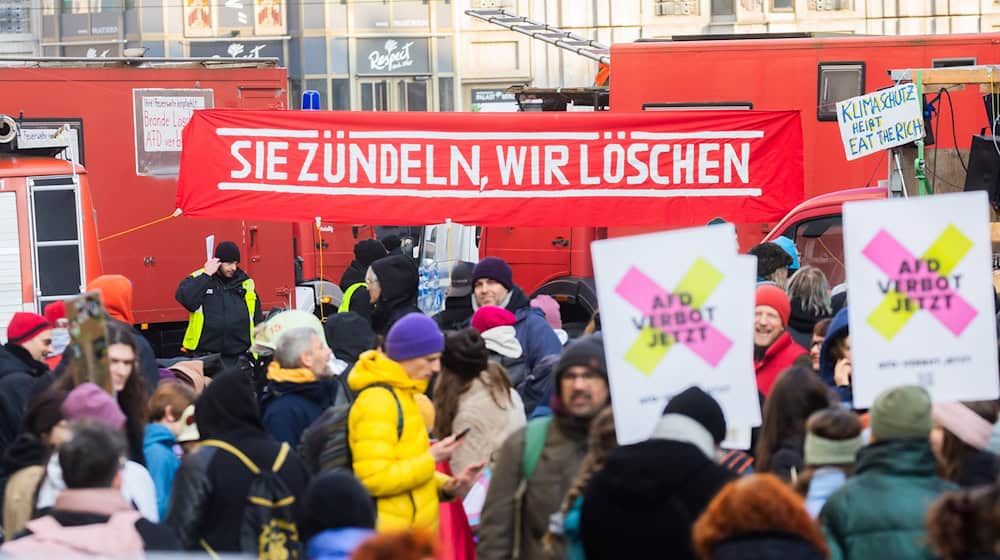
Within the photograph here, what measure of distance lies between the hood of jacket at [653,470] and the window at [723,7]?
1484 inches

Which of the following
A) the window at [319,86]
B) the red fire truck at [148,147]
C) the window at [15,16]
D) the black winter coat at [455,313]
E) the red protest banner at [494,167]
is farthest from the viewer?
the window at [15,16]

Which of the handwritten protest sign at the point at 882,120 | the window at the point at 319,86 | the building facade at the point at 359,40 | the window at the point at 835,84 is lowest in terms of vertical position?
the handwritten protest sign at the point at 882,120

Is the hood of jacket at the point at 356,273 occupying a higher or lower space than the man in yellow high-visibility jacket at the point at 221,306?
higher

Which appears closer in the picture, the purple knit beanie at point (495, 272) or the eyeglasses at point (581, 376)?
the eyeglasses at point (581, 376)

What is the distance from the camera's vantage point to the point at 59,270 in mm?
12773

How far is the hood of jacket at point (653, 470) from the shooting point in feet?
15.3

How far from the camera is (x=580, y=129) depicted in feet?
40.4

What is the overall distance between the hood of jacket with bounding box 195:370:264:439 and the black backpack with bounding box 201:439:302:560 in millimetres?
98

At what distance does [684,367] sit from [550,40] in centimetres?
1487

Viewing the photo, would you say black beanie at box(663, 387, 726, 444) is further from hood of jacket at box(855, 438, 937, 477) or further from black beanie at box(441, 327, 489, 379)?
black beanie at box(441, 327, 489, 379)

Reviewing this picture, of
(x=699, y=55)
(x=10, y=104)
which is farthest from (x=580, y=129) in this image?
(x=10, y=104)

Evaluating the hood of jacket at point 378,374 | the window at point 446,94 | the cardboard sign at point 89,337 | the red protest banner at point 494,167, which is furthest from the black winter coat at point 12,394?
the window at point 446,94

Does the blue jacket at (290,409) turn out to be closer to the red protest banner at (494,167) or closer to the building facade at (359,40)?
the red protest banner at (494,167)

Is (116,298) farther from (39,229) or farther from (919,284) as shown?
(919,284)
